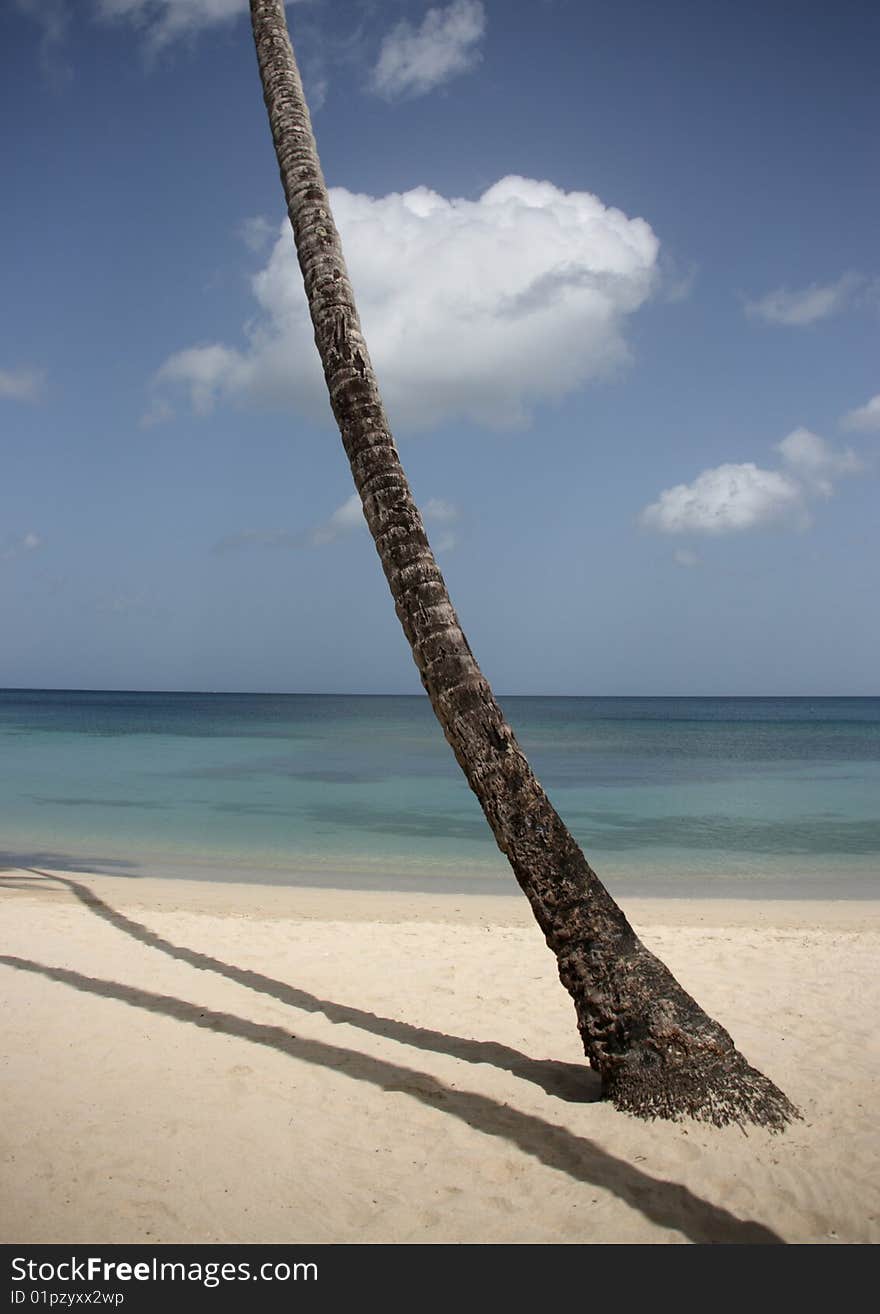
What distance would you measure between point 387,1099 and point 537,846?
177 centimetres

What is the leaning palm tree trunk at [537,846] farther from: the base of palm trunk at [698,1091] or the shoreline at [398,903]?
the shoreline at [398,903]

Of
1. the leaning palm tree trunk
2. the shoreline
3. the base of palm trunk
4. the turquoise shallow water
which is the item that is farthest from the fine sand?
the turquoise shallow water

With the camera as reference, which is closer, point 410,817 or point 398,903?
point 398,903

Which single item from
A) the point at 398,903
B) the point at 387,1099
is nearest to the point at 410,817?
the point at 398,903

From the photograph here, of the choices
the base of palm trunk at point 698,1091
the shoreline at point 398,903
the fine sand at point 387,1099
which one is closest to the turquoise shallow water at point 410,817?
the shoreline at point 398,903

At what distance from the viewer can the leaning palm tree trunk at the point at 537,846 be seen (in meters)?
4.54

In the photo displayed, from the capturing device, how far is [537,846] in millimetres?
4719

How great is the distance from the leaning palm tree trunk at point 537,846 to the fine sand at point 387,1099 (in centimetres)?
24

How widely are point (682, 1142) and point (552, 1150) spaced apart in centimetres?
65

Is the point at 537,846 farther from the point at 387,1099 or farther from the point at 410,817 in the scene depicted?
the point at 410,817
